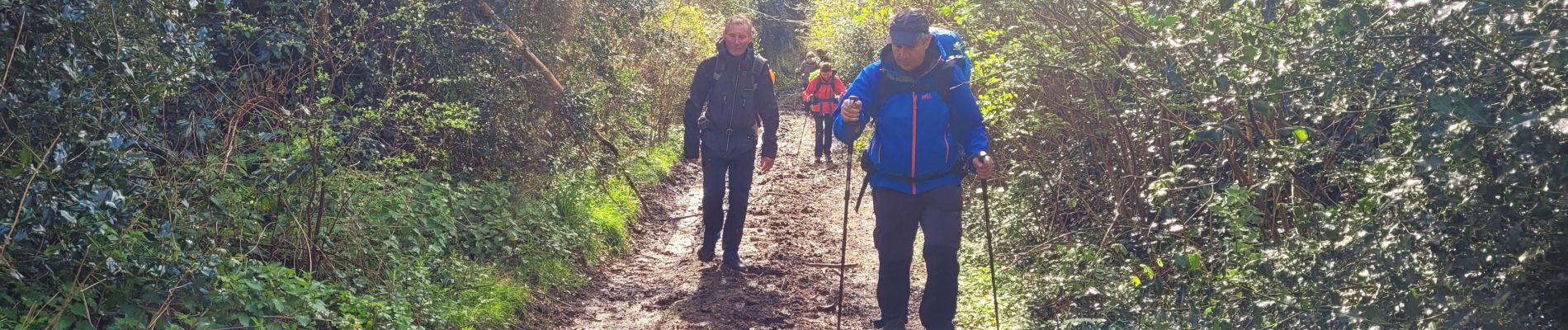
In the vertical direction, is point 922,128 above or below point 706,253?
above

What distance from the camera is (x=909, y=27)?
5102 mm

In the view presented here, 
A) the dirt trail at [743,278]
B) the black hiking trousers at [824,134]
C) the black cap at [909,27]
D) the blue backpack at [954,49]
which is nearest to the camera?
the black cap at [909,27]

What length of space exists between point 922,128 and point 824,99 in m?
9.05

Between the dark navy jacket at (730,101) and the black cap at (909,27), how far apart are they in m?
2.46

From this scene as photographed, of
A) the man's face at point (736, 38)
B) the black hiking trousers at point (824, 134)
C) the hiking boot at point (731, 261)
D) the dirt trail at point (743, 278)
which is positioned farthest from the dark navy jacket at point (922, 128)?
the black hiking trousers at point (824, 134)

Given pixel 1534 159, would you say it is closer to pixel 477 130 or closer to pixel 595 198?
pixel 477 130

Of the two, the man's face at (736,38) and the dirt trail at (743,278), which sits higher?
the man's face at (736,38)

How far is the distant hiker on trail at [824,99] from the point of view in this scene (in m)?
14.1

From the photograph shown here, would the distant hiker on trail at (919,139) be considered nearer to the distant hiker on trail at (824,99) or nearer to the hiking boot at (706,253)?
the hiking boot at (706,253)

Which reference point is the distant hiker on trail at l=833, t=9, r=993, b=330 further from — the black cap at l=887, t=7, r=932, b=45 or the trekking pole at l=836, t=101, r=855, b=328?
the trekking pole at l=836, t=101, r=855, b=328

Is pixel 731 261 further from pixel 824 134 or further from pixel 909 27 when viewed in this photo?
pixel 824 134

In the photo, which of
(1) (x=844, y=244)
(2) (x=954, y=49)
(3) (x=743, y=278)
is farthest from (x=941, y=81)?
(3) (x=743, y=278)

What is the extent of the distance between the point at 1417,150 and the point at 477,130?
608cm

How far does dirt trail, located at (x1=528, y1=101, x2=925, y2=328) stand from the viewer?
6.53m
